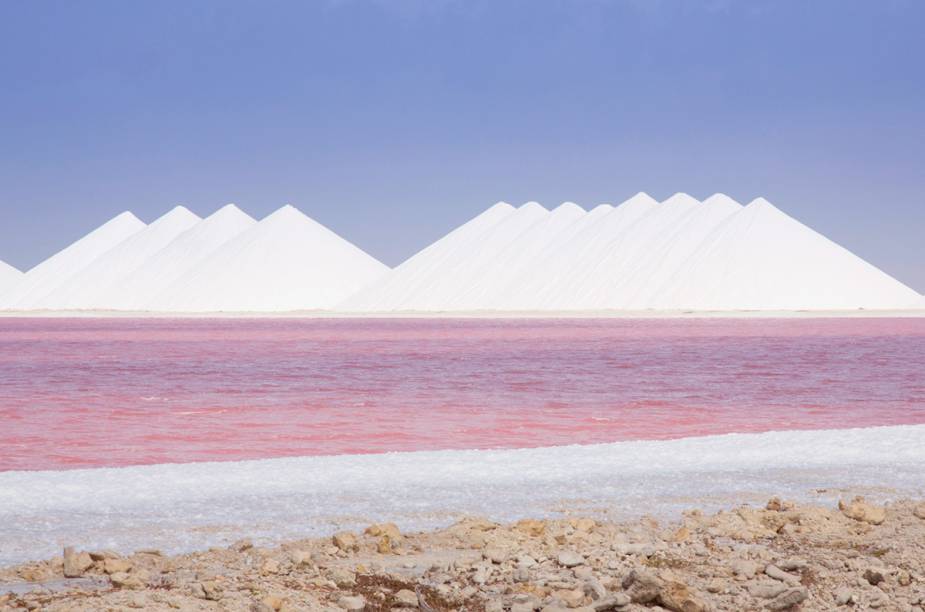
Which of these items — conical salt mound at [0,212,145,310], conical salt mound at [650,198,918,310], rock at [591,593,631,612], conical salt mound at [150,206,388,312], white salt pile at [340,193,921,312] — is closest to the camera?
rock at [591,593,631,612]

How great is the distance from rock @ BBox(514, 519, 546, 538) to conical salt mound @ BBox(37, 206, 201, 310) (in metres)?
92.3

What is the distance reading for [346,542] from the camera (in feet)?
18.3

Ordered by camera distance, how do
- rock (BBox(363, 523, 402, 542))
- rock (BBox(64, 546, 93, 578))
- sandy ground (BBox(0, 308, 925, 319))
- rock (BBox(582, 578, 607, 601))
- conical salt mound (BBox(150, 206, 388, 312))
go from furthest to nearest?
conical salt mound (BBox(150, 206, 388, 312))
sandy ground (BBox(0, 308, 925, 319))
rock (BBox(363, 523, 402, 542))
rock (BBox(64, 546, 93, 578))
rock (BBox(582, 578, 607, 601))

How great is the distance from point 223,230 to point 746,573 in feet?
325

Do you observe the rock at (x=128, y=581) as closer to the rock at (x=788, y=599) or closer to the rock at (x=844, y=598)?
the rock at (x=788, y=599)

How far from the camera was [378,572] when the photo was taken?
5.13 meters

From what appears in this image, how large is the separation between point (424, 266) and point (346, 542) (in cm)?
7655

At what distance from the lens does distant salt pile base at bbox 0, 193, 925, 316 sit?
→ 232ft

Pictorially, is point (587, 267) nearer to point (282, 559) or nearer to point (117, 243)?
point (117, 243)

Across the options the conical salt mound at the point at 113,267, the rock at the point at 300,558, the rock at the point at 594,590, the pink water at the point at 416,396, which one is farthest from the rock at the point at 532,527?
the conical salt mound at the point at 113,267

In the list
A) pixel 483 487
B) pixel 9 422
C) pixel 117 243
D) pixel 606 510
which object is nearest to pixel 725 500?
pixel 606 510

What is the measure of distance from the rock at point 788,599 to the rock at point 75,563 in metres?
2.89

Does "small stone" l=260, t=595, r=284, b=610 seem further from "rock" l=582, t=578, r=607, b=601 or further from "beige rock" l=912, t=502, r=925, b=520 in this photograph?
"beige rock" l=912, t=502, r=925, b=520

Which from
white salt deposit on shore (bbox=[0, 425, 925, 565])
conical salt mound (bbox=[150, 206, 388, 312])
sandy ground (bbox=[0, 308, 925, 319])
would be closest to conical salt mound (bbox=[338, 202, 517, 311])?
sandy ground (bbox=[0, 308, 925, 319])
